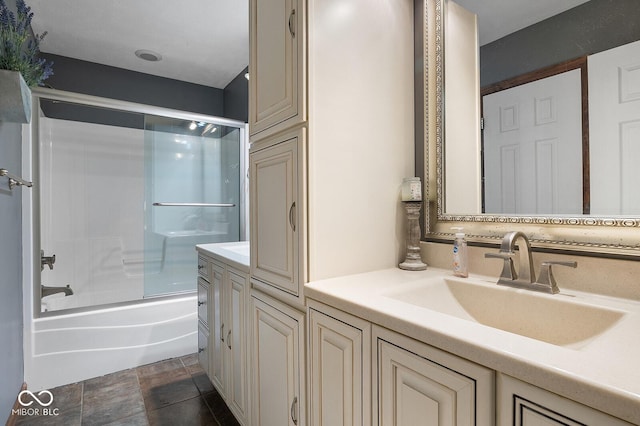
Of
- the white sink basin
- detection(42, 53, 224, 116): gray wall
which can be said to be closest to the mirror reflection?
the white sink basin

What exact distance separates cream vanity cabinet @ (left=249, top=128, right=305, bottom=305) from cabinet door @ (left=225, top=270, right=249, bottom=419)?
19 centimetres

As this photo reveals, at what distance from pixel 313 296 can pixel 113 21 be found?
251 centimetres

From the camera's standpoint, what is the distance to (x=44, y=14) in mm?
2150

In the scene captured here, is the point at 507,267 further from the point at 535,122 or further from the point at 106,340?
the point at 106,340

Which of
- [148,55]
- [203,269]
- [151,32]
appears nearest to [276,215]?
[203,269]

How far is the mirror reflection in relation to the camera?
0.85 m

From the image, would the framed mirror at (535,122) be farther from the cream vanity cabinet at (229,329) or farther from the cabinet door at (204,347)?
the cabinet door at (204,347)

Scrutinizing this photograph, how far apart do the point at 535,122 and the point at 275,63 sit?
0.88 meters

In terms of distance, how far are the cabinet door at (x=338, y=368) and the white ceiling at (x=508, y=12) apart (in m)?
1.06

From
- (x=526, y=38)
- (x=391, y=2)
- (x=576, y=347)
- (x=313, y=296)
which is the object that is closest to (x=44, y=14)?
(x=391, y=2)

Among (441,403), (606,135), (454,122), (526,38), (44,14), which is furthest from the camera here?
(44,14)

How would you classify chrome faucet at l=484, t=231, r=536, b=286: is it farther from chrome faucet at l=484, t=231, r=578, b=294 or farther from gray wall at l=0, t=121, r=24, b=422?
gray wall at l=0, t=121, r=24, b=422

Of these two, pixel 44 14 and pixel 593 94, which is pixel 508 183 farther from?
pixel 44 14

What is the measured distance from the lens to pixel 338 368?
845 millimetres
